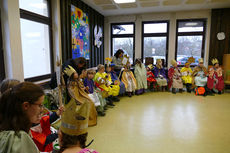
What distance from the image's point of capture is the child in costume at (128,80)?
4.71 m

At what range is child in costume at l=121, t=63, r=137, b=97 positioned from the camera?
4.71m

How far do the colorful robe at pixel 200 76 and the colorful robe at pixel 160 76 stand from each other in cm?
88

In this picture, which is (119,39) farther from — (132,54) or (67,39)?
(67,39)

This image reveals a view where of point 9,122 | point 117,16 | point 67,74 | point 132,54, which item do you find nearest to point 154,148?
point 67,74

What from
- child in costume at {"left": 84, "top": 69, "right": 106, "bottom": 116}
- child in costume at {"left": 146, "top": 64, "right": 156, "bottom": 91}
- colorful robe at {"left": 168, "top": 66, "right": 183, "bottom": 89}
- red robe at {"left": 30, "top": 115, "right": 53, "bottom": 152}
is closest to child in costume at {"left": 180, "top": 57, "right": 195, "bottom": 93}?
colorful robe at {"left": 168, "top": 66, "right": 183, "bottom": 89}

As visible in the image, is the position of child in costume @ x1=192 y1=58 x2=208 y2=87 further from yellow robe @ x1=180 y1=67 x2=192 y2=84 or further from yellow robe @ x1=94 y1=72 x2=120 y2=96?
yellow robe @ x1=94 y1=72 x2=120 y2=96

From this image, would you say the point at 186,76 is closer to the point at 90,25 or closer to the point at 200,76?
the point at 200,76

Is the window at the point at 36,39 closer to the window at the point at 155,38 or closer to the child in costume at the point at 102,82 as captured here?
the child in costume at the point at 102,82

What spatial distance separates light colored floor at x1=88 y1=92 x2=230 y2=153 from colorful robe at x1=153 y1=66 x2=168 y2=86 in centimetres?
102

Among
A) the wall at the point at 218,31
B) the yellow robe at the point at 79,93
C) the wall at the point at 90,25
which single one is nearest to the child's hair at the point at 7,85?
the yellow robe at the point at 79,93

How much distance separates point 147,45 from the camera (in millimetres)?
6719

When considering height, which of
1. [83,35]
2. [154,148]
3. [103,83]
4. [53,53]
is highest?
[83,35]

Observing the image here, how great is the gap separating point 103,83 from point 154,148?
1848 millimetres

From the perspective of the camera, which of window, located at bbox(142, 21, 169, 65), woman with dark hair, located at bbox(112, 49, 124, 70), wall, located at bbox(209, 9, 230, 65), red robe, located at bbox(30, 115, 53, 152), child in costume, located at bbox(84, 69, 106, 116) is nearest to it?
red robe, located at bbox(30, 115, 53, 152)
